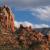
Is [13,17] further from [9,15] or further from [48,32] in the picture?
[48,32]

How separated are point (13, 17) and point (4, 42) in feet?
21.3

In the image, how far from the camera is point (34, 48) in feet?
111

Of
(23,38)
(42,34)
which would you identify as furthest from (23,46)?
(42,34)

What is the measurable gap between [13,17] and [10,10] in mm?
1574

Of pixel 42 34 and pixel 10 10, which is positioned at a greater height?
pixel 10 10

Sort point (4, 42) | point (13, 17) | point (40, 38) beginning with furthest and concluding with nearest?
point (13, 17)
point (40, 38)
point (4, 42)

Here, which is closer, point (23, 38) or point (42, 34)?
point (23, 38)

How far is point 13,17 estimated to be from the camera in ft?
128

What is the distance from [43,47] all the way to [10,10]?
5994 mm

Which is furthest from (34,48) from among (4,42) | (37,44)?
(4,42)

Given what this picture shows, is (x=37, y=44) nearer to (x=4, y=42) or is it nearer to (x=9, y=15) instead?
(x=4, y=42)

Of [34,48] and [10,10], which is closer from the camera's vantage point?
[34,48]

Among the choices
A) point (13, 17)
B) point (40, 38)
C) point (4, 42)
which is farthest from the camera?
point (13, 17)

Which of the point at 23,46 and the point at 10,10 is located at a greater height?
the point at 10,10
